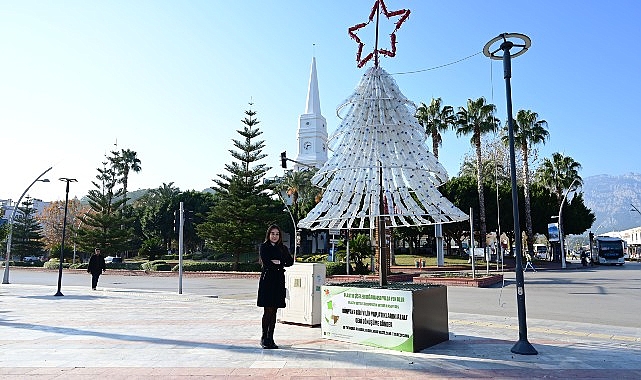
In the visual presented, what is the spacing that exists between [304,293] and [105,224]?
1574 inches

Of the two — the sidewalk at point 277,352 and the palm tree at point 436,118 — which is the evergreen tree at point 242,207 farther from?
the sidewalk at point 277,352

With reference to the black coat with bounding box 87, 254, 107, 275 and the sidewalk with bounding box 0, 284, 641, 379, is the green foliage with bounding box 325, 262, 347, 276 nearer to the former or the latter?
the black coat with bounding box 87, 254, 107, 275

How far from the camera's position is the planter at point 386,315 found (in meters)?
6.23

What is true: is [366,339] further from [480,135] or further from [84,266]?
[84,266]

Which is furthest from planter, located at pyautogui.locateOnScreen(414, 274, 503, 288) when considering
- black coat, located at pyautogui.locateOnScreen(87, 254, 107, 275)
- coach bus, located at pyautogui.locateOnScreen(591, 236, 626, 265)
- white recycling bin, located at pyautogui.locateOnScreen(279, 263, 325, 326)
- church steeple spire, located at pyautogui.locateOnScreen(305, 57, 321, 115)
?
church steeple spire, located at pyautogui.locateOnScreen(305, 57, 321, 115)

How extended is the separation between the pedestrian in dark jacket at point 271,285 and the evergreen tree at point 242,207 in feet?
88.6

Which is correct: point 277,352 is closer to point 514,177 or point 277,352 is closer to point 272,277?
point 272,277

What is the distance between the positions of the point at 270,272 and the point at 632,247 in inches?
3899

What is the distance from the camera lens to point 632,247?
85.0 metres

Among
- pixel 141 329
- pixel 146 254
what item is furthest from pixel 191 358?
pixel 146 254

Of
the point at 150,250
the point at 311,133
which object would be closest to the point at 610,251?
the point at 150,250

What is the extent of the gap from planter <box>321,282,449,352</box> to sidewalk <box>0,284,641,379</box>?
168 mm

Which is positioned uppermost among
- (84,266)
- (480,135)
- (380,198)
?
(480,135)

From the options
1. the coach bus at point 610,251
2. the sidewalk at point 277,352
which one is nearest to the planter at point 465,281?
the sidewalk at point 277,352
